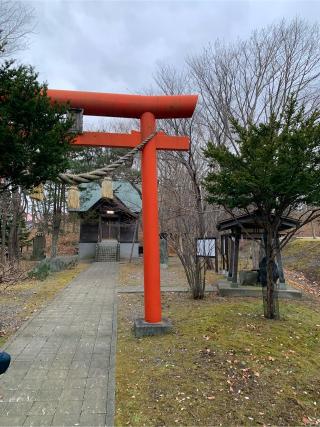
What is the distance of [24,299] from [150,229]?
574 centimetres

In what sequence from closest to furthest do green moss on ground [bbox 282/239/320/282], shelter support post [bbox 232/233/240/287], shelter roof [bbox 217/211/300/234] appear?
shelter roof [bbox 217/211/300/234], shelter support post [bbox 232/233/240/287], green moss on ground [bbox 282/239/320/282]

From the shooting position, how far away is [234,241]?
12641 mm

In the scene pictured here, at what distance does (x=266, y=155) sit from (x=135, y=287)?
761 centimetres

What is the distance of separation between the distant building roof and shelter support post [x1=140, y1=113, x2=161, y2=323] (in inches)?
624

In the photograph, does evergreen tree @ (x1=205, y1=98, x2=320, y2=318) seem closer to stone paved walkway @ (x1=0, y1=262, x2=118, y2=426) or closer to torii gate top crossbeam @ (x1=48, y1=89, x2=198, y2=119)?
torii gate top crossbeam @ (x1=48, y1=89, x2=198, y2=119)

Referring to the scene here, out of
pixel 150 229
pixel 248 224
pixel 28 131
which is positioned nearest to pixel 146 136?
pixel 150 229

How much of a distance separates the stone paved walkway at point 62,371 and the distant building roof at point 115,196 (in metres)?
15.7

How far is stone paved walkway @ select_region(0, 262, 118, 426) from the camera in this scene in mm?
3594

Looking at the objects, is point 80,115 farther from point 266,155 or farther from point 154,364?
point 154,364

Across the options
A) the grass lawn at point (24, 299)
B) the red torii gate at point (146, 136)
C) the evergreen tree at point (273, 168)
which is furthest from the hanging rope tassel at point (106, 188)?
the grass lawn at point (24, 299)

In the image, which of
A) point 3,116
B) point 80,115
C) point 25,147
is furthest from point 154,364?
point 80,115

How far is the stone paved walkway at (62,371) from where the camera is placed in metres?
3.59

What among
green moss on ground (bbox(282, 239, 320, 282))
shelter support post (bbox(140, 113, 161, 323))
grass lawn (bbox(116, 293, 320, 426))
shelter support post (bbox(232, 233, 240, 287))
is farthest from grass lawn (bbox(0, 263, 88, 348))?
green moss on ground (bbox(282, 239, 320, 282))

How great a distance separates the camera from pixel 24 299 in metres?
10.1
